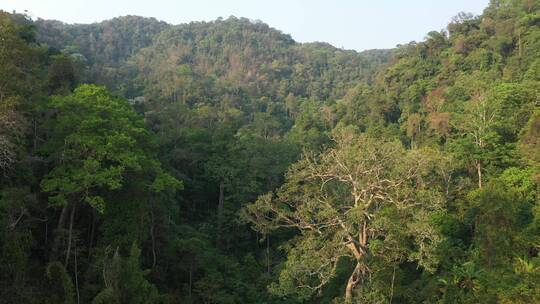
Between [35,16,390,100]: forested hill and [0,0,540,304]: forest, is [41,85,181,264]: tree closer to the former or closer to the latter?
[0,0,540,304]: forest

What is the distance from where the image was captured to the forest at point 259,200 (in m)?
15.0

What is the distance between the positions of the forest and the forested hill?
37245mm

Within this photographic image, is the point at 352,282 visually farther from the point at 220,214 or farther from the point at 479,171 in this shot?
the point at 220,214

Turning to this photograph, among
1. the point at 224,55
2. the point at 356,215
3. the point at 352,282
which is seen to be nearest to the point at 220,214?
the point at 352,282

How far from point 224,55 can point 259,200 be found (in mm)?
82703

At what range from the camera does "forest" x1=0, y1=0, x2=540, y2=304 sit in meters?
15.0

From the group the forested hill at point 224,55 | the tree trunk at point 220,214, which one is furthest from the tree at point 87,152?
the forested hill at point 224,55

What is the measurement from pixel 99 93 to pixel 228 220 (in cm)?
1286

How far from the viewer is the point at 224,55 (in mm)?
95875

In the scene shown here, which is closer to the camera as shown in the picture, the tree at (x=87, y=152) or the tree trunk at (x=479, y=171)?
the tree at (x=87, y=152)

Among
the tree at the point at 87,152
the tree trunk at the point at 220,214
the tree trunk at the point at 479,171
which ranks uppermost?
the tree at the point at 87,152

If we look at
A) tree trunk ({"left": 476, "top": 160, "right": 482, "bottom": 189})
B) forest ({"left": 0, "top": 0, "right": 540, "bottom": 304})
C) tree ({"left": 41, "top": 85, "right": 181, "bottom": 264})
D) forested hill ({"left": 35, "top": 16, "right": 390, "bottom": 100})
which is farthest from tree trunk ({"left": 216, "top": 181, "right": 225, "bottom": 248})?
forested hill ({"left": 35, "top": 16, "right": 390, "bottom": 100})

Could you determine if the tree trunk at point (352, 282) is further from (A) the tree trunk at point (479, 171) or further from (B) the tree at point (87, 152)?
(A) the tree trunk at point (479, 171)

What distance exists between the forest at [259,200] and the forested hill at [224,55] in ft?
122
